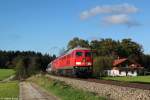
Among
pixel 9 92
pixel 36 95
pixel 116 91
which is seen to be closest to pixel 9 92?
pixel 9 92

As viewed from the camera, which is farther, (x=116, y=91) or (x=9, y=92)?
(x=9, y=92)

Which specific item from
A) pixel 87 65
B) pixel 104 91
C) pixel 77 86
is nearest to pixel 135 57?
pixel 87 65

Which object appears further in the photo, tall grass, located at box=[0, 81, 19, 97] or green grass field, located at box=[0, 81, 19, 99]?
green grass field, located at box=[0, 81, 19, 99]

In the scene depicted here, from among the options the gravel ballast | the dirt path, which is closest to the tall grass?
the dirt path

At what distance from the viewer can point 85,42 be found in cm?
16000

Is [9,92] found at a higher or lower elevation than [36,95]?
higher

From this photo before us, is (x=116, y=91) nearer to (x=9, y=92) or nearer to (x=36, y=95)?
(x=36, y=95)

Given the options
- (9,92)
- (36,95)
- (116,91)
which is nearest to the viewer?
(116,91)

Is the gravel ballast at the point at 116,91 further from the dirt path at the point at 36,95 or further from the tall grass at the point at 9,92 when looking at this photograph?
the tall grass at the point at 9,92

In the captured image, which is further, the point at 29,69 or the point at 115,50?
the point at 115,50

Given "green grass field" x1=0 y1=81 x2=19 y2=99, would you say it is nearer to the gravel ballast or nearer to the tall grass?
the tall grass

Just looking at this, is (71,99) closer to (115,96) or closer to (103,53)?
(115,96)

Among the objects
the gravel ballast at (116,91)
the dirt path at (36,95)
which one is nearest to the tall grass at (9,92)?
the dirt path at (36,95)

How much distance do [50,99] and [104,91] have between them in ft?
30.9
